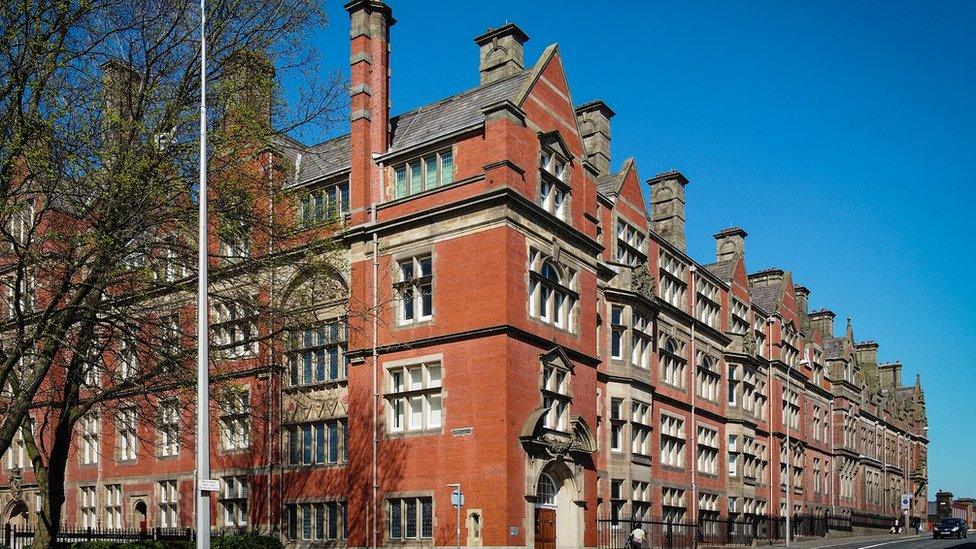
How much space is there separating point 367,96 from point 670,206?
76.9ft

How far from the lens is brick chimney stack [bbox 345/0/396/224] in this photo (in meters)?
36.4

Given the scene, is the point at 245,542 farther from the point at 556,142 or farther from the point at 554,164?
the point at 556,142

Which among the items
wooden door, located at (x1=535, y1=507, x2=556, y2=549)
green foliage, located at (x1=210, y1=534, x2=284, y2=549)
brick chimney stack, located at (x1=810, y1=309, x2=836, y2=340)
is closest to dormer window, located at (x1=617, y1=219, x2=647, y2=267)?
wooden door, located at (x1=535, y1=507, x2=556, y2=549)

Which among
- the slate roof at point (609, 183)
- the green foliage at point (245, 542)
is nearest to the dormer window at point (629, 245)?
the slate roof at point (609, 183)

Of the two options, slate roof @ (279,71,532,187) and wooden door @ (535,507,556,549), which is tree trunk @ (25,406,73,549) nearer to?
slate roof @ (279,71,532,187)

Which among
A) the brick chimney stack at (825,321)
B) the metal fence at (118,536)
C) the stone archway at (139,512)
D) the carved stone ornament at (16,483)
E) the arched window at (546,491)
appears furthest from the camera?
the brick chimney stack at (825,321)

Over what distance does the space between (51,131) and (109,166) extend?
138 centimetres

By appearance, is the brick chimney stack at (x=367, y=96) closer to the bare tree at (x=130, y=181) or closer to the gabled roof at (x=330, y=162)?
the gabled roof at (x=330, y=162)

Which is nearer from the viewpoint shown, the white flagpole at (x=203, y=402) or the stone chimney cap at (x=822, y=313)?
the white flagpole at (x=203, y=402)

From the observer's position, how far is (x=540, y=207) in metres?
34.4

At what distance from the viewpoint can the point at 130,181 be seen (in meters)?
21.6

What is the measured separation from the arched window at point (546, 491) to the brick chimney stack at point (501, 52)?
15.4 meters

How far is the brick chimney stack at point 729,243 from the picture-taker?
64.6 metres

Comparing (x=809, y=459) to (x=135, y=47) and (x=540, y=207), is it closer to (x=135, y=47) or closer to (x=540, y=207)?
(x=540, y=207)
